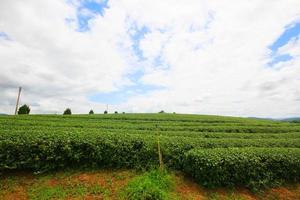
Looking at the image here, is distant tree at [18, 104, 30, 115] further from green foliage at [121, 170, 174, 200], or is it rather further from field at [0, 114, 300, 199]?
green foliage at [121, 170, 174, 200]

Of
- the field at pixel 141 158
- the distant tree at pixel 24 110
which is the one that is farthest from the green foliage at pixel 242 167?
the distant tree at pixel 24 110

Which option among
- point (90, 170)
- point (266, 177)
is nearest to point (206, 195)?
point (266, 177)

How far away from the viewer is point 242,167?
32.2ft

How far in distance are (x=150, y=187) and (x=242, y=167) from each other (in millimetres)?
4458

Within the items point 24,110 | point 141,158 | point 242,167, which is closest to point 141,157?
point 141,158

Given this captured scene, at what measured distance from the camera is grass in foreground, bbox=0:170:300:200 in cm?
799

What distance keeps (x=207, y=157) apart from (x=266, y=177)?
3.04m

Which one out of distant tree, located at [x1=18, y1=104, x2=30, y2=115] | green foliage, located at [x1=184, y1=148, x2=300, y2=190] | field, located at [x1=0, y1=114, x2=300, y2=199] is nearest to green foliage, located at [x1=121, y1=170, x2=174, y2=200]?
field, located at [x1=0, y1=114, x2=300, y2=199]

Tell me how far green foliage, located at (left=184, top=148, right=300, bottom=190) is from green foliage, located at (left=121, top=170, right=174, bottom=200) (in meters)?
1.39

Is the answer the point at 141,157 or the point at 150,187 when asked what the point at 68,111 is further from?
the point at 150,187

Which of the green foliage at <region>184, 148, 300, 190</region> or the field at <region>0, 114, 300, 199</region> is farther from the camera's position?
the green foliage at <region>184, 148, 300, 190</region>

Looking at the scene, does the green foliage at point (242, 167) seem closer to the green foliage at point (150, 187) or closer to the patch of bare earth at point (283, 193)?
the patch of bare earth at point (283, 193)

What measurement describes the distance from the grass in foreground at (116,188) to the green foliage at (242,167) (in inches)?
15.3

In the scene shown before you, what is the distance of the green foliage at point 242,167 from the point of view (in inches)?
374
